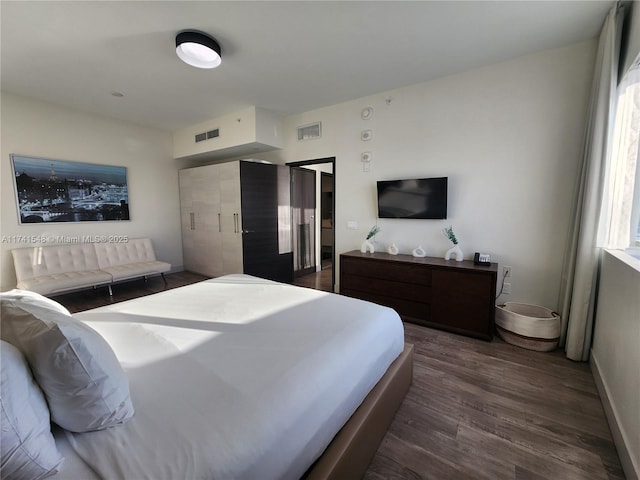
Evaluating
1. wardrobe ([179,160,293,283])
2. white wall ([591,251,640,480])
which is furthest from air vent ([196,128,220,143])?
white wall ([591,251,640,480])

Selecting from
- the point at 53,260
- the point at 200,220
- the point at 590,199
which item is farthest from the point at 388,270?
the point at 53,260

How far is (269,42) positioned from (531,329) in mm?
3510

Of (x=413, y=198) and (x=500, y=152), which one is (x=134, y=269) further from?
(x=500, y=152)

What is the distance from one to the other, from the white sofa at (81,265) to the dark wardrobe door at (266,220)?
4.78 feet

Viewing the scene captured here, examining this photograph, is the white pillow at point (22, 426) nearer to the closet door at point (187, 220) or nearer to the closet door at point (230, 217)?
the closet door at point (230, 217)

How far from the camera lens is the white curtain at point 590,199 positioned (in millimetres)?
2027

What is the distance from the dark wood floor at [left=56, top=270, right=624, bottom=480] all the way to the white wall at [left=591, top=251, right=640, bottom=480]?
0.38ft

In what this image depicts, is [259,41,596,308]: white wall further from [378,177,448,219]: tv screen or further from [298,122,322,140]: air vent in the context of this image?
[298,122,322,140]: air vent

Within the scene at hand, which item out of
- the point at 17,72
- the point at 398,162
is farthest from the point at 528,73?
the point at 17,72

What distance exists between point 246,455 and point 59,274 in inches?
171

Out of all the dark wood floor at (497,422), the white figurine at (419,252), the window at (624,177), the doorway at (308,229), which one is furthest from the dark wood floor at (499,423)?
the doorway at (308,229)

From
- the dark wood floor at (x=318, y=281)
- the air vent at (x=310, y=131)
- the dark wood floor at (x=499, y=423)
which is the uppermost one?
the air vent at (x=310, y=131)

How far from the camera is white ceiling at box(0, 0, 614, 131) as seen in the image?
2000mm

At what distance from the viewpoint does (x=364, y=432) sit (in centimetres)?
125
